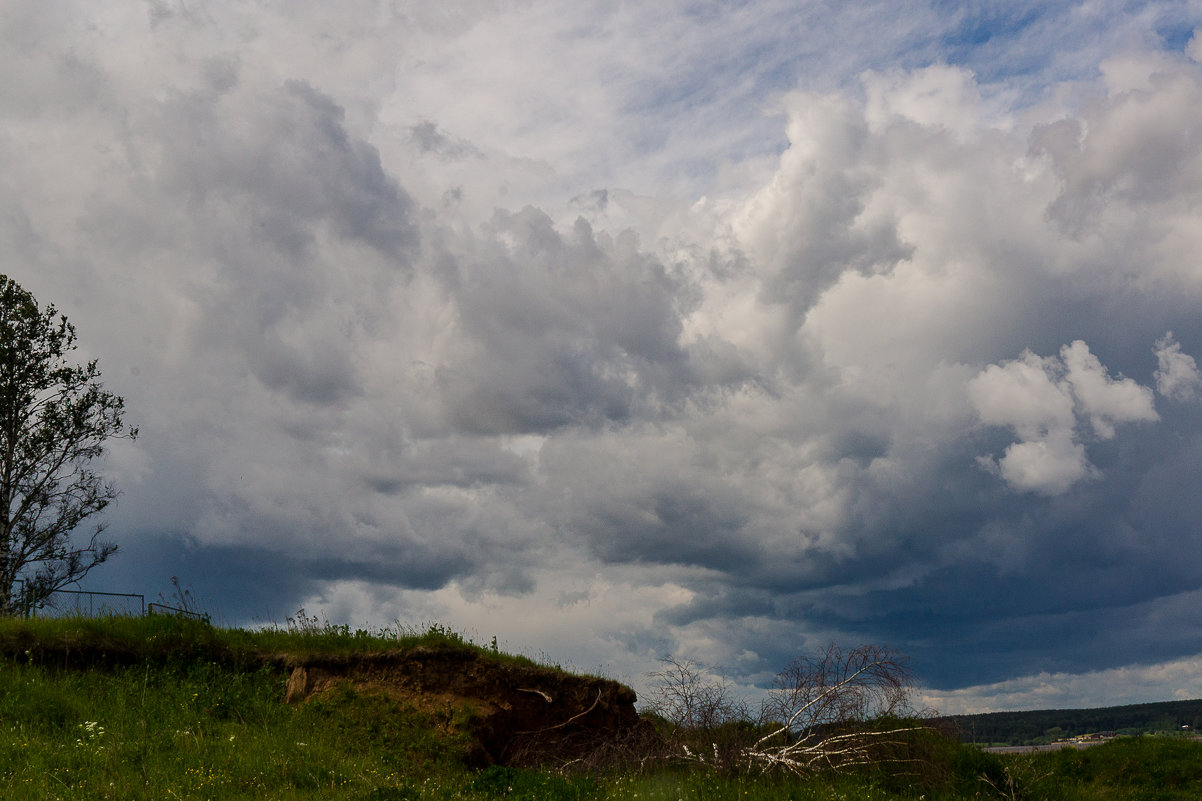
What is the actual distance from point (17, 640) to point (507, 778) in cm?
1136

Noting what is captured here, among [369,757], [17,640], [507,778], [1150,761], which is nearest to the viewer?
[507,778]

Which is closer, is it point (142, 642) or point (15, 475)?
point (142, 642)

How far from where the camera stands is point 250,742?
15.2m

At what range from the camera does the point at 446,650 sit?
777 inches

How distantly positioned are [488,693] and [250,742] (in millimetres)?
5608

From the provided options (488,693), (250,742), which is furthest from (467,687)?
(250,742)

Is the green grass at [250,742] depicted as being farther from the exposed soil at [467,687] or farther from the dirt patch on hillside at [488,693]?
the dirt patch on hillside at [488,693]

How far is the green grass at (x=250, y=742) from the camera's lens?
518 inches

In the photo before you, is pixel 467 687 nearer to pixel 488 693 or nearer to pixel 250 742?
pixel 488 693

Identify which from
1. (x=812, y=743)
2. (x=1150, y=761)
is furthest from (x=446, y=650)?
(x=1150, y=761)

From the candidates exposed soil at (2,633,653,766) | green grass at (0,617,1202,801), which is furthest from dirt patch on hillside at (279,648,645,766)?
green grass at (0,617,1202,801)

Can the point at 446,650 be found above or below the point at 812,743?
above

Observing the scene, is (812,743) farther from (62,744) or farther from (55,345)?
(55,345)

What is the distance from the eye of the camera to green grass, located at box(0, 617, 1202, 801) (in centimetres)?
1315
